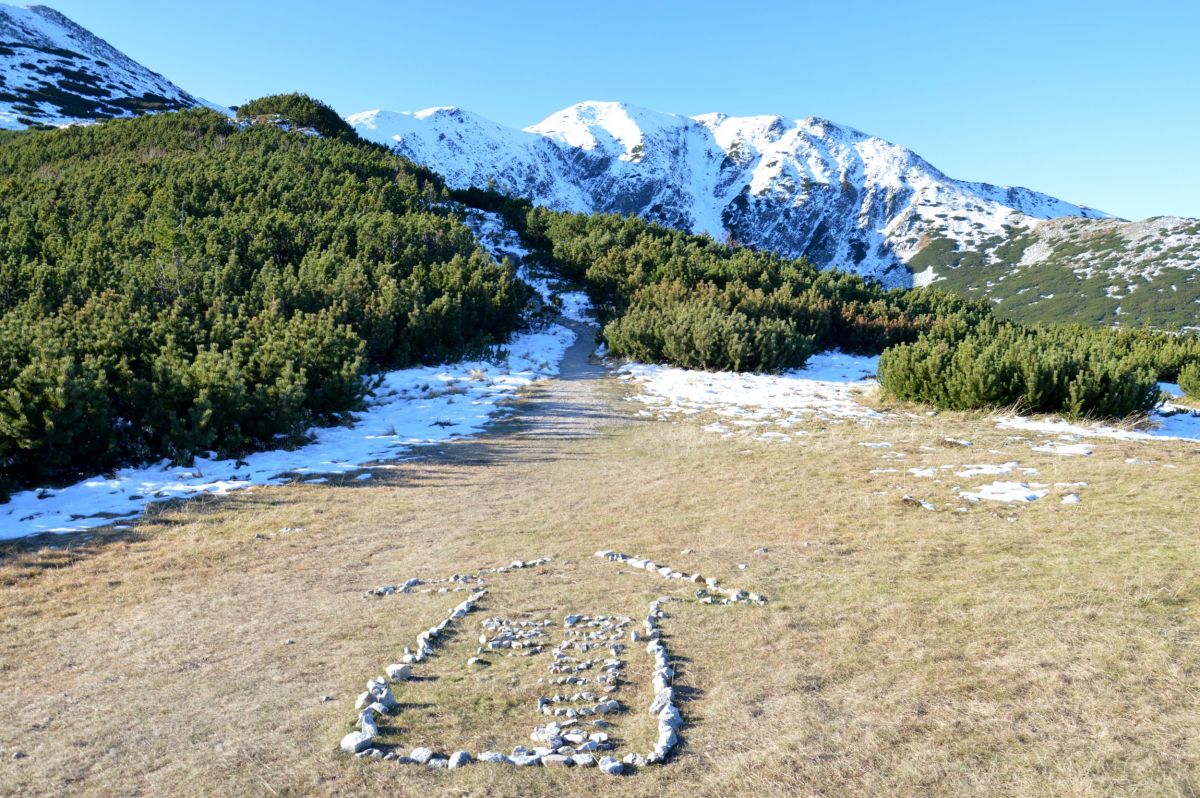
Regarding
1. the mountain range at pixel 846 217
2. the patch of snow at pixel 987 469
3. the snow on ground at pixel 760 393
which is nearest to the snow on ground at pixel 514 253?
the snow on ground at pixel 760 393

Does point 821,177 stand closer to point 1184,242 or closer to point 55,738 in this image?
point 1184,242

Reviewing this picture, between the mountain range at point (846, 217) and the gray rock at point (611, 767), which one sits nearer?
the gray rock at point (611, 767)

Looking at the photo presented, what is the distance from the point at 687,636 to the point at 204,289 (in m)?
18.1

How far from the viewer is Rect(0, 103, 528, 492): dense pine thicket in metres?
10.8

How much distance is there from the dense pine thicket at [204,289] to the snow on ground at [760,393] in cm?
629

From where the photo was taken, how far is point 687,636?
509cm

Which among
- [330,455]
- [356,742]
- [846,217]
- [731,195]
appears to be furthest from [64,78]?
[846,217]

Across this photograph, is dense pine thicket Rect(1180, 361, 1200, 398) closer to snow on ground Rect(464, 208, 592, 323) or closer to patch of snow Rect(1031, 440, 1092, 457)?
patch of snow Rect(1031, 440, 1092, 457)

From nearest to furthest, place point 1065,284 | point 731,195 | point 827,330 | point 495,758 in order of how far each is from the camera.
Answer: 1. point 495,758
2. point 827,330
3. point 1065,284
4. point 731,195

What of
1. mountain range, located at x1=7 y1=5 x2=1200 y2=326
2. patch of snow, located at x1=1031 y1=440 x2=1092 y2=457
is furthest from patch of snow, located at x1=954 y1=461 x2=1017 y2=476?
mountain range, located at x1=7 y1=5 x2=1200 y2=326

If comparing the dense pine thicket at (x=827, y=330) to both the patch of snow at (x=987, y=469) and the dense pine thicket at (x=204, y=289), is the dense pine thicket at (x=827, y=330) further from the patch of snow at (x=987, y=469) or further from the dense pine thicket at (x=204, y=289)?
the dense pine thicket at (x=204, y=289)

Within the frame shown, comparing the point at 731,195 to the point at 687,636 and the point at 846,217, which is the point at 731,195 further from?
the point at 687,636

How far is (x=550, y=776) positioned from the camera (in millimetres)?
3434

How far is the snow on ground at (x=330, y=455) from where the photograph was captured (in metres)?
8.96
